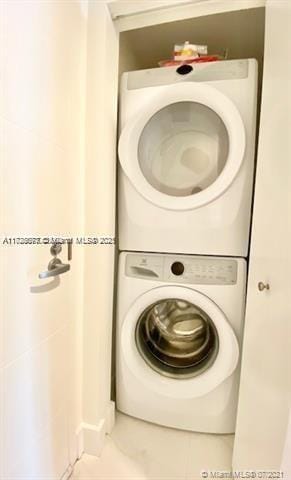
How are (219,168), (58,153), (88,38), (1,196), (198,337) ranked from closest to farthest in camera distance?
(1,196) → (58,153) → (88,38) → (219,168) → (198,337)

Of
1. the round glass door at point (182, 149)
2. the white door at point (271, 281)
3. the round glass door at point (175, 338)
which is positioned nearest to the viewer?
the white door at point (271, 281)

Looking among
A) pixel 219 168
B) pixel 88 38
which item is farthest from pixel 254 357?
pixel 88 38

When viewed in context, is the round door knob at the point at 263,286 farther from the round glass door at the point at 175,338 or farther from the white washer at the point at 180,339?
the round glass door at the point at 175,338

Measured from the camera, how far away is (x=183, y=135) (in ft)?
3.72

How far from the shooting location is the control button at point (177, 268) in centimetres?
108

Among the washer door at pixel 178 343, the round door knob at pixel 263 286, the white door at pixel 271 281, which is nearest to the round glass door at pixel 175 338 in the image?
the washer door at pixel 178 343

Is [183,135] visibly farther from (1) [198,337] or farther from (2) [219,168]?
(1) [198,337]

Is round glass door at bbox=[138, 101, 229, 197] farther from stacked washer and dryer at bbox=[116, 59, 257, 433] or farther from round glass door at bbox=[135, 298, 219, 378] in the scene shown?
round glass door at bbox=[135, 298, 219, 378]

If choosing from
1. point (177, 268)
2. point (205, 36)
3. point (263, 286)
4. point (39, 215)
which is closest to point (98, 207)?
point (39, 215)

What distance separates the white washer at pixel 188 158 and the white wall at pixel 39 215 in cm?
23

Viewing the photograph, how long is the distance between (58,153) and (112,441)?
1.22m

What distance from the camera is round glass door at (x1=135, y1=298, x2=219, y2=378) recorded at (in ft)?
3.91

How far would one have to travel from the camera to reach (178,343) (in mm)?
1292

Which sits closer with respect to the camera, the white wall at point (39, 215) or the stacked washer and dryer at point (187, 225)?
the white wall at point (39, 215)
